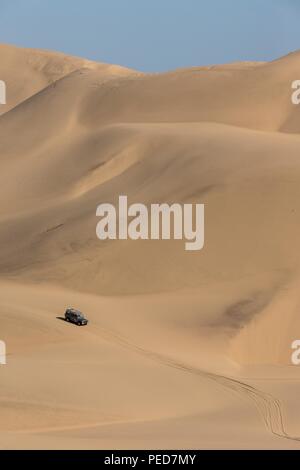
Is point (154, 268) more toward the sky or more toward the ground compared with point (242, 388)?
more toward the sky

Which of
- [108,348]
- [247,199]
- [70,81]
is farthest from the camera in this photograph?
[70,81]

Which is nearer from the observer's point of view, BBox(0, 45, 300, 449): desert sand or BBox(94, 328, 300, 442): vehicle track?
BBox(94, 328, 300, 442): vehicle track

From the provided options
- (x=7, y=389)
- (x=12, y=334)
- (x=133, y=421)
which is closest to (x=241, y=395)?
(x=133, y=421)

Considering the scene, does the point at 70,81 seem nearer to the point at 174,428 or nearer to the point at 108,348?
the point at 108,348

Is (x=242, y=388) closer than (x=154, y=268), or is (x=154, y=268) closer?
(x=242, y=388)
